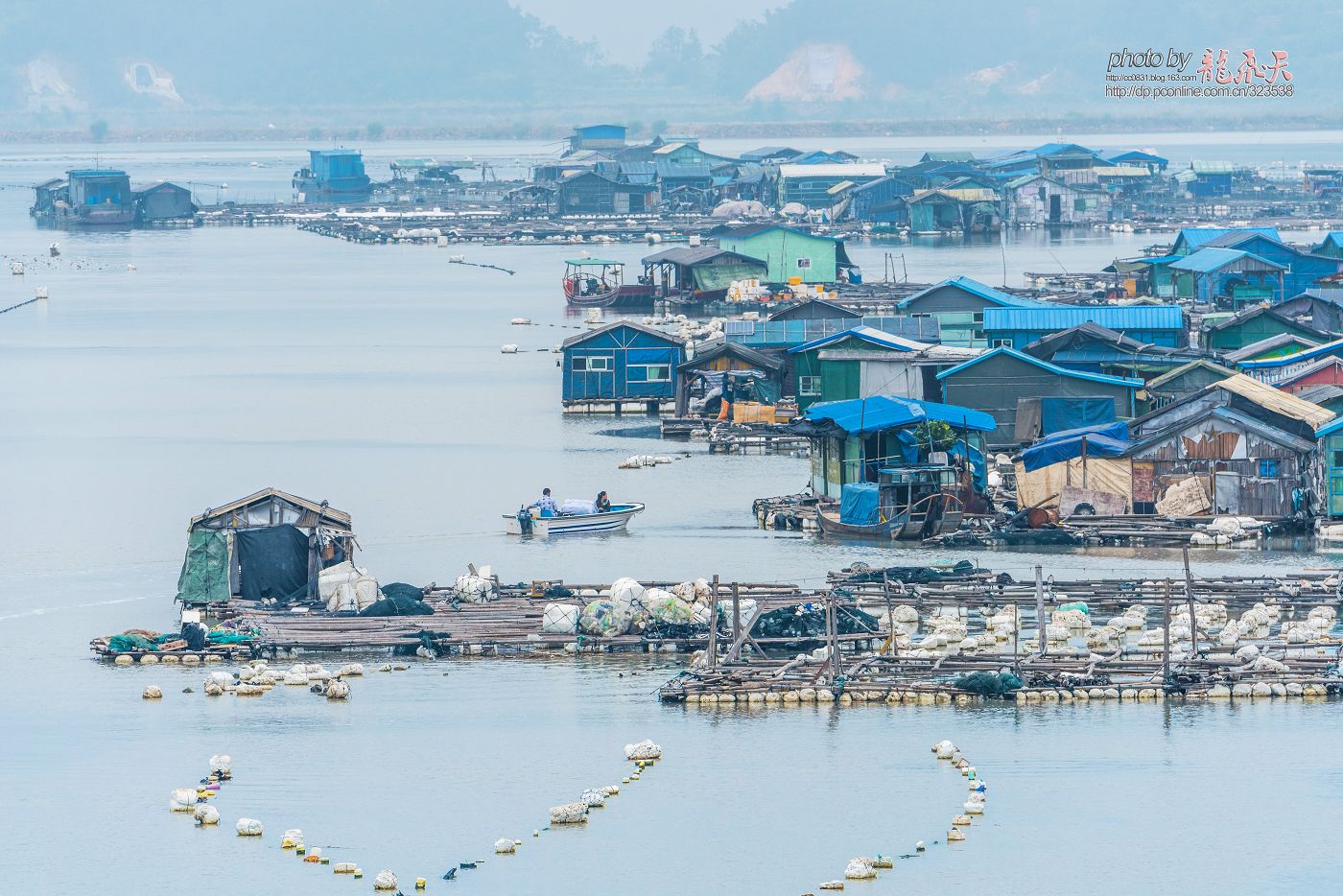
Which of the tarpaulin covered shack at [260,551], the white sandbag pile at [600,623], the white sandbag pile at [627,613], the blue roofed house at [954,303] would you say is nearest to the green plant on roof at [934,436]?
the white sandbag pile at [627,613]

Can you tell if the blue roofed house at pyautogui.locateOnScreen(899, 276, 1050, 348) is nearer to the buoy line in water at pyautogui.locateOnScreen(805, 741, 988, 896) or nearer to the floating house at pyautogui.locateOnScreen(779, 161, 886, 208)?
the buoy line in water at pyautogui.locateOnScreen(805, 741, 988, 896)

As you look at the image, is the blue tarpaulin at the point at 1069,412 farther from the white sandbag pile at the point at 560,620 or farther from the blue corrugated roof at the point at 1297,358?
the white sandbag pile at the point at 560,620

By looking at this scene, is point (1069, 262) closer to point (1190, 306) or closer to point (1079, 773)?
point (1190, 306)

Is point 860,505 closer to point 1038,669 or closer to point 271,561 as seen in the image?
point 1038,669

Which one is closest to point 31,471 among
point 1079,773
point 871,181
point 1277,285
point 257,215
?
point 1079,773

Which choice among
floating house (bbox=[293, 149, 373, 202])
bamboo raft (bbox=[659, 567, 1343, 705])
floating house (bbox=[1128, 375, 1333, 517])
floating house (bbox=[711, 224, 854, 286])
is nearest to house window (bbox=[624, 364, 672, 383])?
floating house (bbox=[1128, 375, 1333, 517])

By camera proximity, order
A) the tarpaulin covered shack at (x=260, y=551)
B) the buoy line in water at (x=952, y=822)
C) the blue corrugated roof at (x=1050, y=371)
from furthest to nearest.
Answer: the blue corrugated roof at (x=1050, y=371), the tarpaulin covered shack at (x=260, y=551), the buoy line in water at (x=952, y=822)

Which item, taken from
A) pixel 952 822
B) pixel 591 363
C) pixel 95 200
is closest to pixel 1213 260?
pixel 591 363
